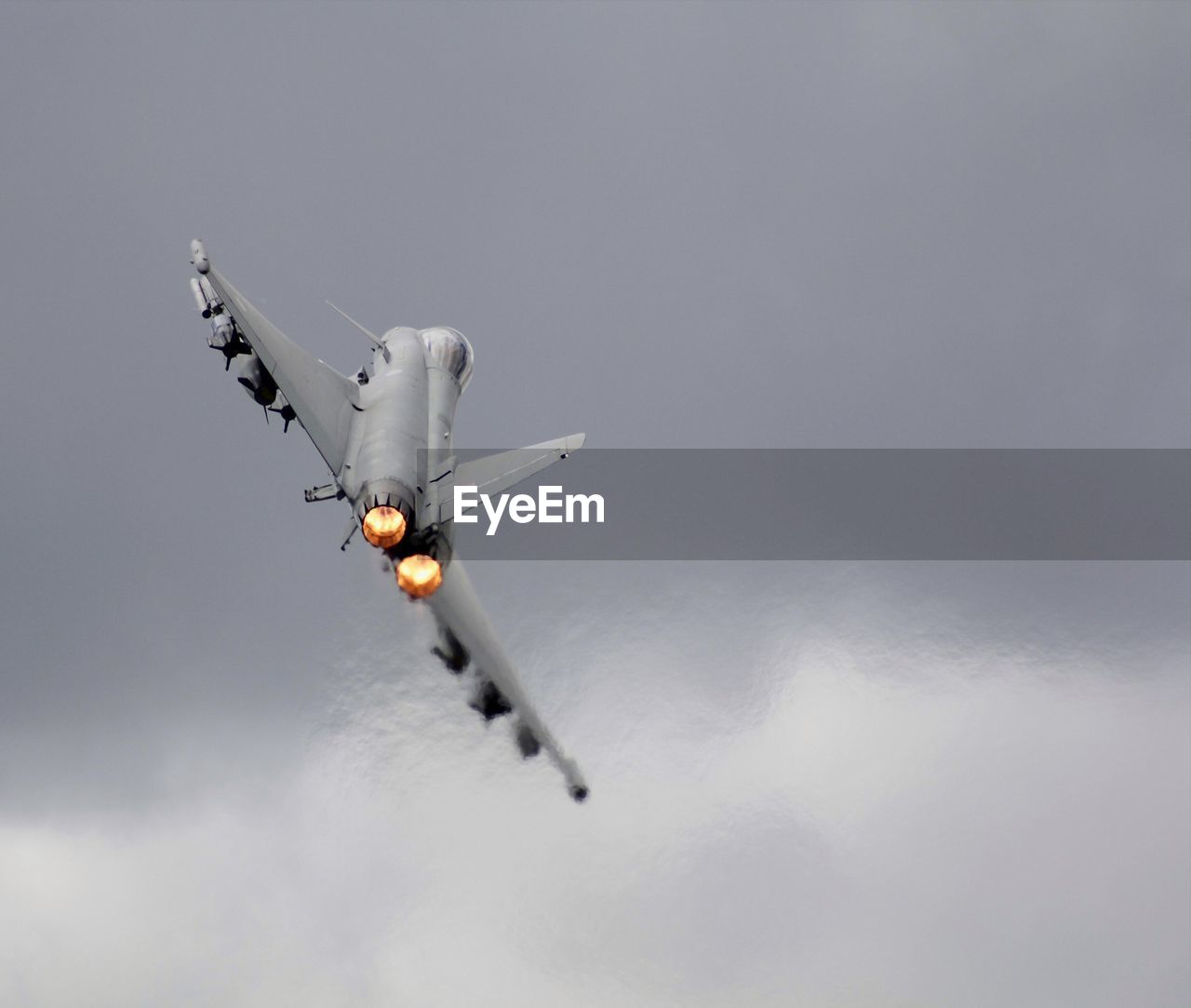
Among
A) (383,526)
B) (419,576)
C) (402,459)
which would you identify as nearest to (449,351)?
(402,459)

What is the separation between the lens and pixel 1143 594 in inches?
3022

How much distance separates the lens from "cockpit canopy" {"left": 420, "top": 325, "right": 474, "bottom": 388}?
232 feet

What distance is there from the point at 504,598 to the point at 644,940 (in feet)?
67.3

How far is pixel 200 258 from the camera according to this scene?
56.9 meters

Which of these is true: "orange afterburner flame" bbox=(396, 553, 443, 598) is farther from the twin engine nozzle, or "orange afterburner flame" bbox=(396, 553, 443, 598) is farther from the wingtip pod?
the wingtip pod

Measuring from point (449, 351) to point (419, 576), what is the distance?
25.9 meters

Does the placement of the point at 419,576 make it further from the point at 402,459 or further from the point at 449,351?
the point at 449,351

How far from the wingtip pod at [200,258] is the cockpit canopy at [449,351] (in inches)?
598

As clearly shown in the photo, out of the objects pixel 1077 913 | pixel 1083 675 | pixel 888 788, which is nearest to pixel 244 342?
pixel 888 788
